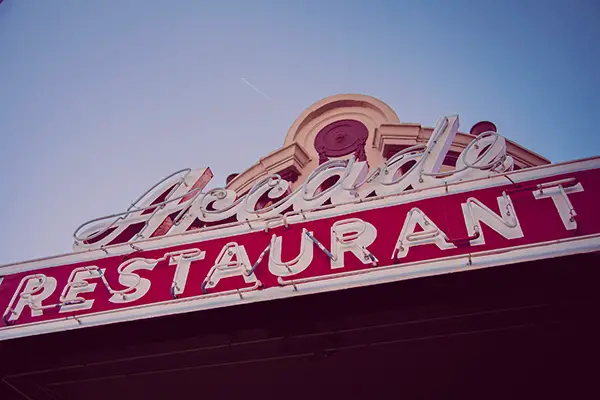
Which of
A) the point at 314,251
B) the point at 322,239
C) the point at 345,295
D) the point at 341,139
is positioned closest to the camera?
the point at 345,295

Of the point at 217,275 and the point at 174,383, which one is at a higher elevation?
the point at 217,275

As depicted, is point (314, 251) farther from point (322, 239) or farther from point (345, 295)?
point (345, 295)

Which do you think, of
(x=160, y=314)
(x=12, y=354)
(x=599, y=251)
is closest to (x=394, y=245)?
(x=599, y=251)

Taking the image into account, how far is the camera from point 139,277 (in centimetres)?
757

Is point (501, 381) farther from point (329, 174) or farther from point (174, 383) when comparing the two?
point (174, 383)

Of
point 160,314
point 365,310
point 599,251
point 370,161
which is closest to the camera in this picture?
point 599,251

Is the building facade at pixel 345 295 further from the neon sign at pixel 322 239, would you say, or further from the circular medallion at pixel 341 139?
the circular medallion at pixel 341 139

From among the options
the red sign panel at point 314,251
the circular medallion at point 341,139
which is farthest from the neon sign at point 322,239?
the circular medallion at point 341,139

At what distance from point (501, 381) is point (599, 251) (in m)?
2.21

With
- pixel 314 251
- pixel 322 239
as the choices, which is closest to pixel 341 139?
pixel 322 239

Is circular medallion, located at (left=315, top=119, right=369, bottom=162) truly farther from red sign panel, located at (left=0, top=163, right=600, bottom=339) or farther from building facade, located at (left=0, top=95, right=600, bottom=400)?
red sign panel, located at (left=0, top=163, right=600, bottom=339)

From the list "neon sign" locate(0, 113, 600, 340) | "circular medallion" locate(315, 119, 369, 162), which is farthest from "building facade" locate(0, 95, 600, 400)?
"circular medallion" locate(315, 119, 369, 162)

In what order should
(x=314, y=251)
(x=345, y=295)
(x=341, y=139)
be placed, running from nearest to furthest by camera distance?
1. (x=345, y=295)
2. (x=314, y=251)
3. (x=341, y=139)

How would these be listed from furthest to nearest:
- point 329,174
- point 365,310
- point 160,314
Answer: point 329,174 → point 160,314 → point 365,310
